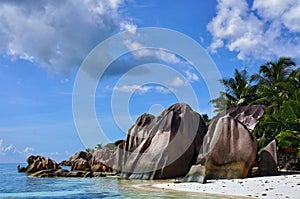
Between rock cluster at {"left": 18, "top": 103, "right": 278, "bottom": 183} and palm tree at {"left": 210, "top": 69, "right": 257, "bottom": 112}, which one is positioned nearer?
rock cluster at {"left": 18, "top": 103, "right": 278, "bottom": 183}

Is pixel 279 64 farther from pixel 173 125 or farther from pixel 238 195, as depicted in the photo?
pixel 238 195

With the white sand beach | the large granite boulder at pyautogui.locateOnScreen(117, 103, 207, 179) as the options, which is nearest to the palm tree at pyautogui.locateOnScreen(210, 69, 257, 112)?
the large granite boulder at pyautogui.locateOnScreen(117, 103, 207, 179)

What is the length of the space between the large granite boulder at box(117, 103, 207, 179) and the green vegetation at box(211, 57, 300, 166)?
4718 mm

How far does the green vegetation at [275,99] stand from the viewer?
856 inches

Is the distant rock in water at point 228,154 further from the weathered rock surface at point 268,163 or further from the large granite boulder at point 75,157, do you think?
the large granite boulder at point 75,157

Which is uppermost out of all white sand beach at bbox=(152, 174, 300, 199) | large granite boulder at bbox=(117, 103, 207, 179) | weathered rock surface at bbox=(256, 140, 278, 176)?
large granite boulder at bbox=(117, 103, 207, 179)

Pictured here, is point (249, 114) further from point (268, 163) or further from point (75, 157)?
point (75, 157)

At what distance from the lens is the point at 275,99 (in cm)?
2852

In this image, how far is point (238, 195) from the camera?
44.4 feet

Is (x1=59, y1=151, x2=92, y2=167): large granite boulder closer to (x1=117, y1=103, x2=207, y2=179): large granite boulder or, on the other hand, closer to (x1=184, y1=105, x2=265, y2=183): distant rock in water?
(x1=117, y1=103, x2=207, y2=179): large granite boulder

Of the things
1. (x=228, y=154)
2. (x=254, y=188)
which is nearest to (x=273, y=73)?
(x=228, y=154)

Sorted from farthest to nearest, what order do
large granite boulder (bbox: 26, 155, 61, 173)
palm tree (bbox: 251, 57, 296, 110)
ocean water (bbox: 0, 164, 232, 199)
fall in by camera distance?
large granite boulder (bbox: 26, 155, 61, 173) → palm tree (bbox: 251, 57, 296, 110) → ocean water (bbox: 0, 164, 232, 199)

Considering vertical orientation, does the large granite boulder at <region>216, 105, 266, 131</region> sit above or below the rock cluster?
above

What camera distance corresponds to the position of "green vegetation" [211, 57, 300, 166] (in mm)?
21734
